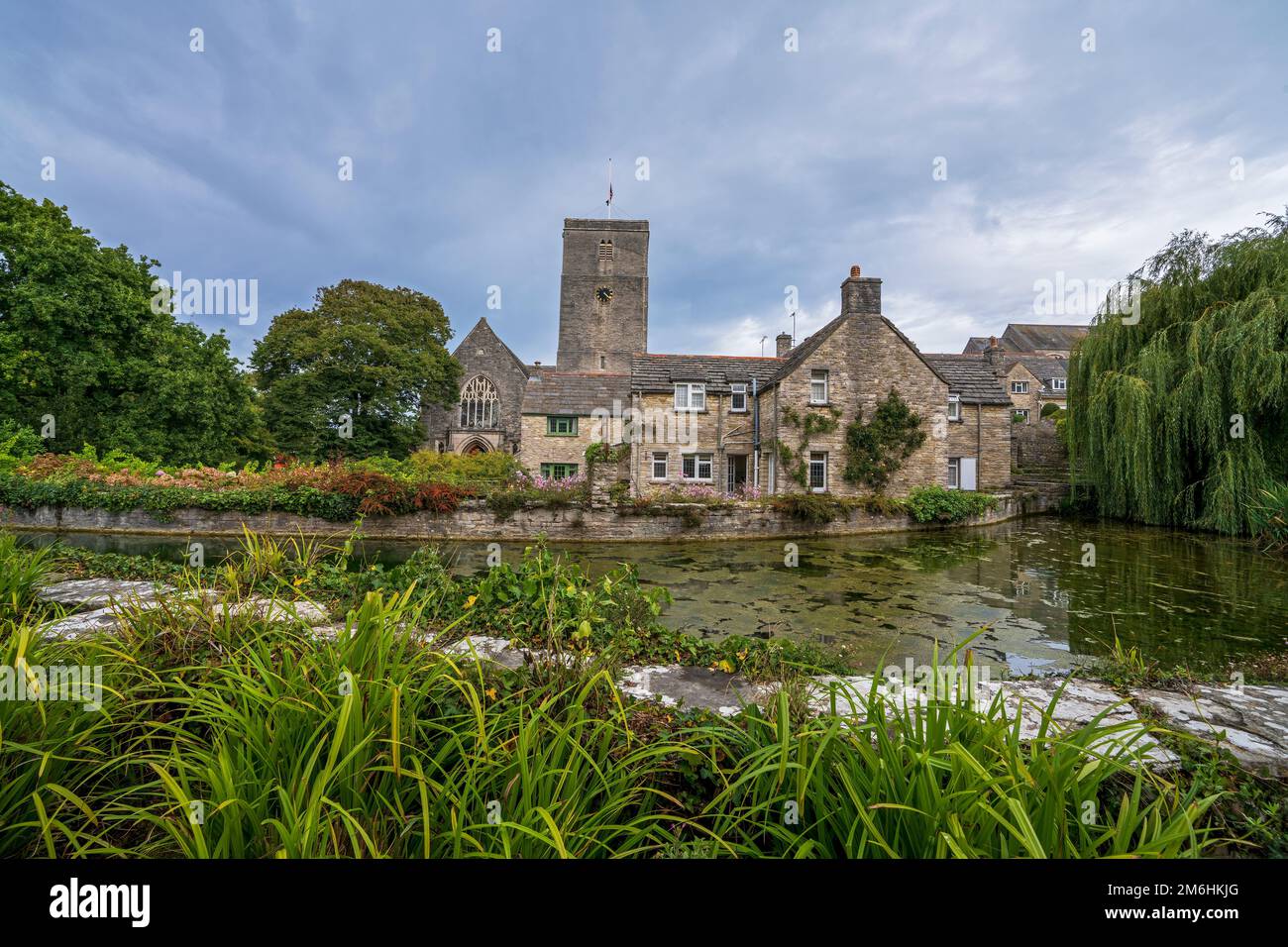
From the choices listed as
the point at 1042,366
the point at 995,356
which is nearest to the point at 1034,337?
the point at 1042,366

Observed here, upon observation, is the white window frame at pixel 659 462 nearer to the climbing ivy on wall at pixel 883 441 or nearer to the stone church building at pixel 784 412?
the stone church building at pixel 784 412

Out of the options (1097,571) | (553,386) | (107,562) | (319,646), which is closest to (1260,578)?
(1097,571)

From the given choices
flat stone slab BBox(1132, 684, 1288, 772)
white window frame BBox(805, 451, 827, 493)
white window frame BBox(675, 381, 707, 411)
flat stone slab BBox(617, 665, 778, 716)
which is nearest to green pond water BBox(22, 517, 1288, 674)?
flat stone slab BBox(1132, 684, 1288, 772)

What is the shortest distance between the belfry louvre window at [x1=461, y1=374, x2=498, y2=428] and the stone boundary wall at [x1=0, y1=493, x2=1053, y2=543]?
21.7 m

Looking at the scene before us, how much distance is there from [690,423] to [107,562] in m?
19.9

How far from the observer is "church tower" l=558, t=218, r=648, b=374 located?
39.9 m

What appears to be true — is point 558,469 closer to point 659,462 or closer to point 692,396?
point 659,462

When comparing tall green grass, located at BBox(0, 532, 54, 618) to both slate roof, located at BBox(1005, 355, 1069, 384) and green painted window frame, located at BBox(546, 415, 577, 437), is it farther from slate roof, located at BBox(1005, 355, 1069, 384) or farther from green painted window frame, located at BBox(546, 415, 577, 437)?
slate roof, located at BBox(1005, 355, 1069, 384)

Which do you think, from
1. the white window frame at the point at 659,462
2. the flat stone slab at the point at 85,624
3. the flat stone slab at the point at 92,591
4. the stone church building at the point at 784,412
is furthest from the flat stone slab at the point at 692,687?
the white window frame at the point at 659,462

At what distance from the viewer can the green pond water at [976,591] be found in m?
6.07

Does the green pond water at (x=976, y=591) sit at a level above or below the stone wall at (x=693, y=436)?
below

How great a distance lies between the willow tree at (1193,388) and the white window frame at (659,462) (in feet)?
48.4

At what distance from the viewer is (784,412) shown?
2119cm
